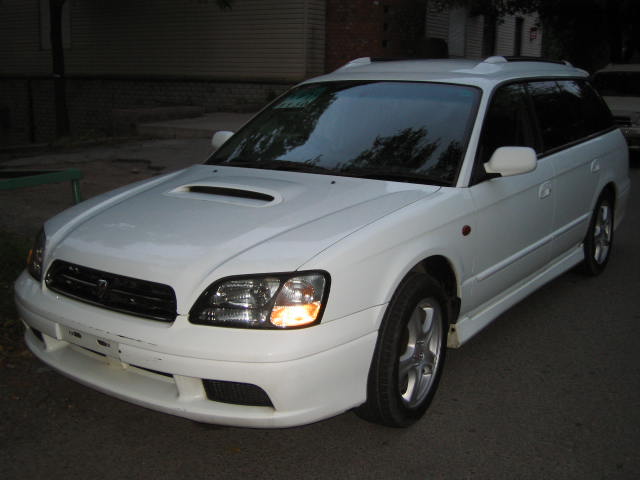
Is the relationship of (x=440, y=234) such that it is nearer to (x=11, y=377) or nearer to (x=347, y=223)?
(x=347, y=223)

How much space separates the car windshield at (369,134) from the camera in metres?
3.88

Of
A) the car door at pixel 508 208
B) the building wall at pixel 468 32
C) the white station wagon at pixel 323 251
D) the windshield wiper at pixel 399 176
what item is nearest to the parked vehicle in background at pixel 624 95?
the building wall at pixel 468 32

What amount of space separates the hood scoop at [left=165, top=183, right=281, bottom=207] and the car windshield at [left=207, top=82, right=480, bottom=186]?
455 millimetres

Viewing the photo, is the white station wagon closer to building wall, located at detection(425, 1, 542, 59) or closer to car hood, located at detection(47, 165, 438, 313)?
car hood, located at detection(47, 165, 438, 313)

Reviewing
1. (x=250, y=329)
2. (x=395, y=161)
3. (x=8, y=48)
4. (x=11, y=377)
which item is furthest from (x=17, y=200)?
(x=8, y=48)

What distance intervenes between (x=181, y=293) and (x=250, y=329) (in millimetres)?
325

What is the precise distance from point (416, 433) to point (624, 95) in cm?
1242

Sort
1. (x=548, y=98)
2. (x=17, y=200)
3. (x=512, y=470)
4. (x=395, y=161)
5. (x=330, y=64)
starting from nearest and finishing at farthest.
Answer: (x=512, y=470)
(x=395, y=161)
(x=548, y=98)
(x=17, y=200)
(x=330, y=64)

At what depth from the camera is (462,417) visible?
3.51 metres

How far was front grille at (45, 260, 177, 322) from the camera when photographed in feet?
9.57

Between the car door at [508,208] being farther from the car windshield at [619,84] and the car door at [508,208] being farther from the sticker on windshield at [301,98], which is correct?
the car windshield at [619,84]

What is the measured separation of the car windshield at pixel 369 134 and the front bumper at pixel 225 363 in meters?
1.15

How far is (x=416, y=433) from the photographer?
3.36 meters

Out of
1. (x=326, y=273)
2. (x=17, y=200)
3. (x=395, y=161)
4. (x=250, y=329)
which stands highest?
(x=395, y=161)
